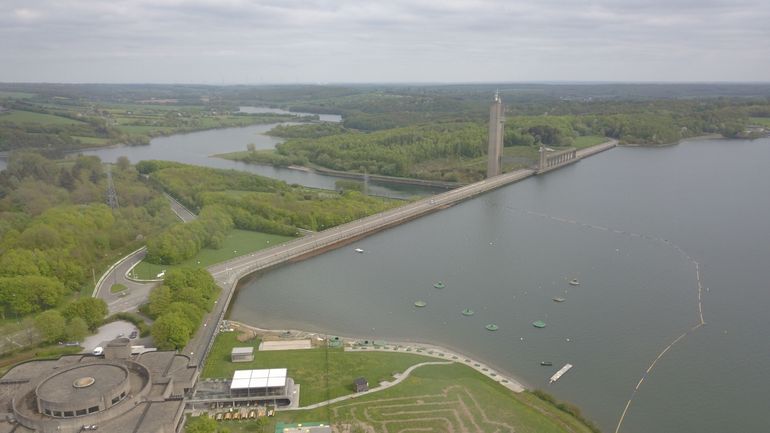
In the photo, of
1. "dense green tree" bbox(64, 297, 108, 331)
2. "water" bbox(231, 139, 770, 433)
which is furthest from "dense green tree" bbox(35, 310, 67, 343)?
"water" bbox(231, 139, 770, 433)

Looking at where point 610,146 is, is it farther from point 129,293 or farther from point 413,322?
point 129,293

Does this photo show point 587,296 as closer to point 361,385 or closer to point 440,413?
point 440,413

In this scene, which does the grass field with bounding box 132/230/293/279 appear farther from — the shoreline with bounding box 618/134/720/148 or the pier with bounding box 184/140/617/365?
the shoreline with bounding box 618/134/720/148

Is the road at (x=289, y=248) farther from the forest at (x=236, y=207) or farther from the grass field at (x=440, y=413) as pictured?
the grass field at (x=440, y=413)

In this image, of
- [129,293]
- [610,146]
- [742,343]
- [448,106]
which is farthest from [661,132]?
[129,293]

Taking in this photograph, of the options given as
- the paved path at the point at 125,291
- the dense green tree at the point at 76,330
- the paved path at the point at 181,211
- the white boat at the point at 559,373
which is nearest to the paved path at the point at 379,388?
the white boat at the point at 559,373
